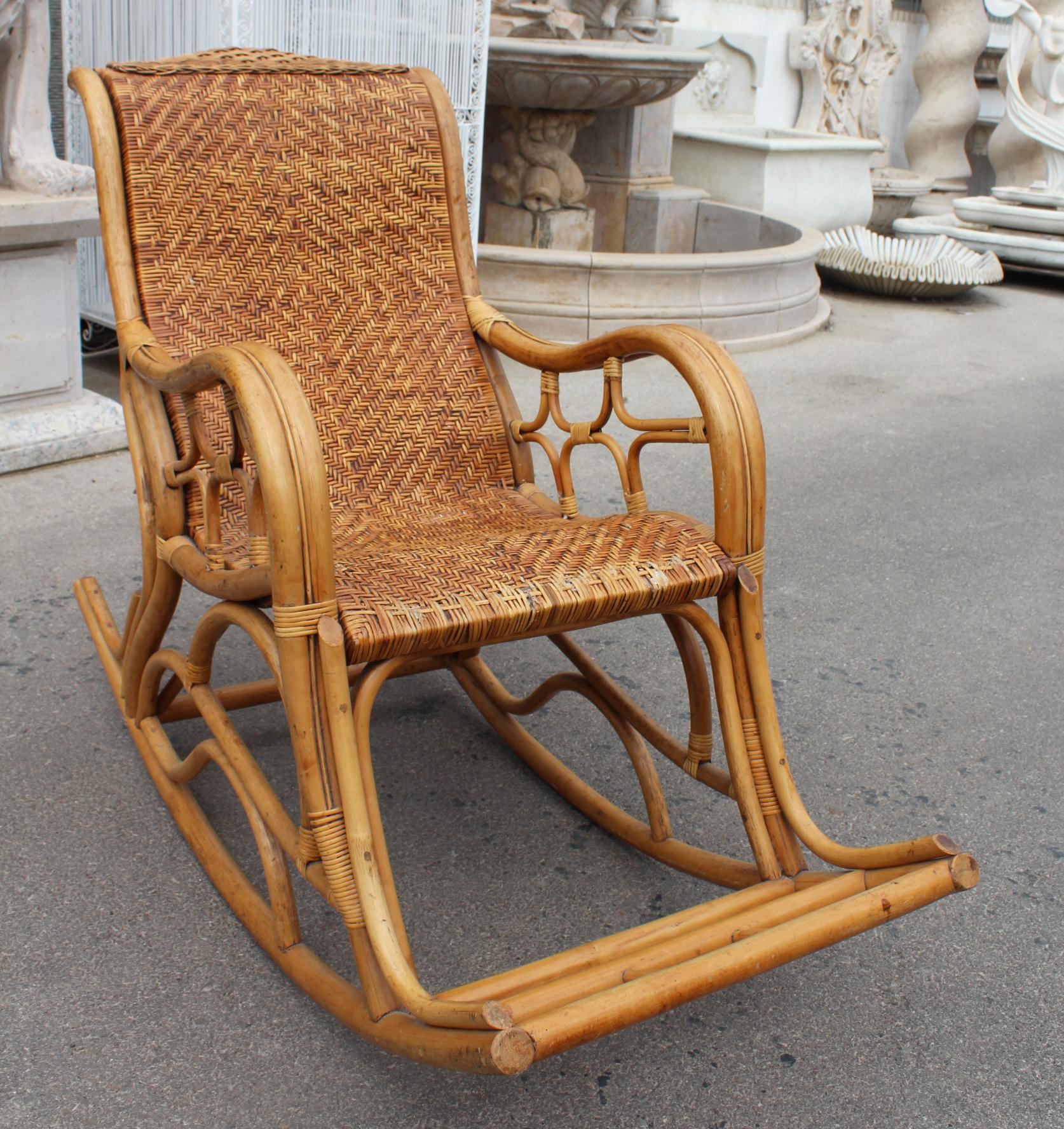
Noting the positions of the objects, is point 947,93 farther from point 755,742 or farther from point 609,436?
point 755,742

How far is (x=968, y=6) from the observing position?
8.05 metres

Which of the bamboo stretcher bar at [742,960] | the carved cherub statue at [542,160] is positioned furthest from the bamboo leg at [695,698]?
the carved cherub statue at [542,160]

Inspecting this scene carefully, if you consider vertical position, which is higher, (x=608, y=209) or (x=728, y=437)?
(x=728, y=437)

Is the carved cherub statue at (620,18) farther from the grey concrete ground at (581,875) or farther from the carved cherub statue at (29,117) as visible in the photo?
the grey concrete ground at (581,875)

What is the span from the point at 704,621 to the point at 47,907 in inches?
34.8

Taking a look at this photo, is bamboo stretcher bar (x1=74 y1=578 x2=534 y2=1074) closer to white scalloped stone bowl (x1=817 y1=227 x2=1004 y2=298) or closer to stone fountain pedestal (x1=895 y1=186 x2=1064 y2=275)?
white scalloped stone bowl (x1=817 y1=227 x2=1004 y2=298)

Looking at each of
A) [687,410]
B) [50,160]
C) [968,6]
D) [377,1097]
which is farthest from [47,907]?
[968,6]

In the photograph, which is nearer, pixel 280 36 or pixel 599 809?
Result: pixel 599 809

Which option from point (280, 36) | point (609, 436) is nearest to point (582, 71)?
point (280, 36)

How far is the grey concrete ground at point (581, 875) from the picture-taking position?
1337 mm

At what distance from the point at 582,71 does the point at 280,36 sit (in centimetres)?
132

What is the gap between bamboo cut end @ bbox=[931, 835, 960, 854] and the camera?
124cm

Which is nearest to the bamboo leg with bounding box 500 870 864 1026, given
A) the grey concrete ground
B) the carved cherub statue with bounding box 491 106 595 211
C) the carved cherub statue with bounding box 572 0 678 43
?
the grey concrete ground

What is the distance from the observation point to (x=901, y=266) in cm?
558
